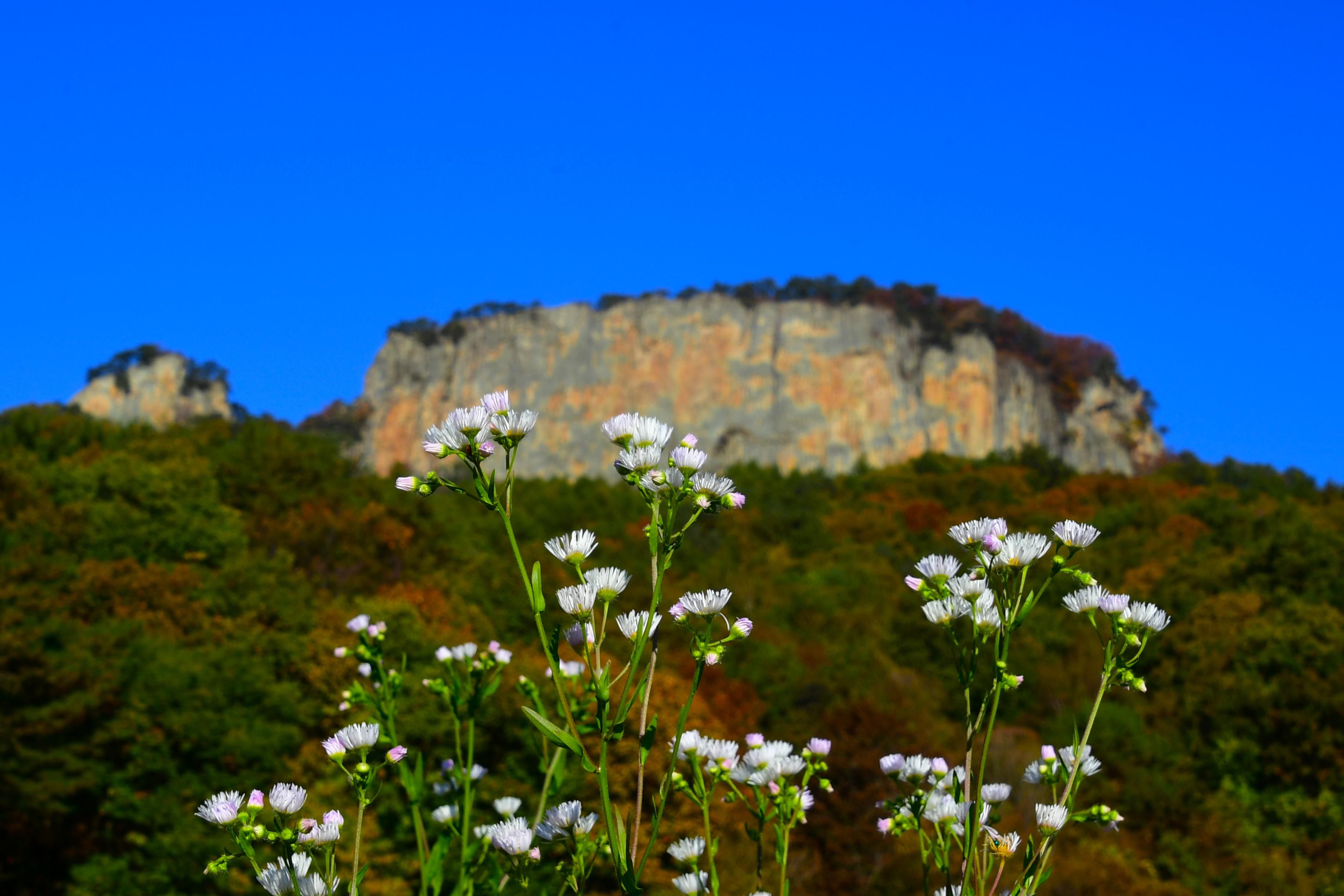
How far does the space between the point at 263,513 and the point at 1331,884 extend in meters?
36.0

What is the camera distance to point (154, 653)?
26469mm

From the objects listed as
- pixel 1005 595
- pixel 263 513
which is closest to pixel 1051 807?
pixel 1005 595

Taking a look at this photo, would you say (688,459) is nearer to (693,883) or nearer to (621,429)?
(621,429)

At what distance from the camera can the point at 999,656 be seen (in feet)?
8.79

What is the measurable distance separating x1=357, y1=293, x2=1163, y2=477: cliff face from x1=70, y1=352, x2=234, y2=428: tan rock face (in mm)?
17010

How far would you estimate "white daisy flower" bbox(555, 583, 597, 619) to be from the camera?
8.51ft

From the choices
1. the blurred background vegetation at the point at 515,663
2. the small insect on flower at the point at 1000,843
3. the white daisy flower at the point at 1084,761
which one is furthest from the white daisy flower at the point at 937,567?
the blurred background vegetation at the point at 515,663

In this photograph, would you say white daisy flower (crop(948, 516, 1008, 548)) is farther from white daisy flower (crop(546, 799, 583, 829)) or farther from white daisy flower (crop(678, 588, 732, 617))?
white daisy flower (crop(546, 799, 583, 829))

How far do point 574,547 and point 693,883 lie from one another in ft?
3.20

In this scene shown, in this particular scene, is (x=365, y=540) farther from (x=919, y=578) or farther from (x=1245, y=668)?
(x=919, y=578)

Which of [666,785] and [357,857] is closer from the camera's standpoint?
[666,785]

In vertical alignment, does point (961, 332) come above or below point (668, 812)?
above

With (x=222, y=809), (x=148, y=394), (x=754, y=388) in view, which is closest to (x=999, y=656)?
(x=222, y=809)

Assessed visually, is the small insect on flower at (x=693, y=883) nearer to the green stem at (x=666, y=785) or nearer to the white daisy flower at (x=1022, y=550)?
the green stem at (x=666, y=785)
